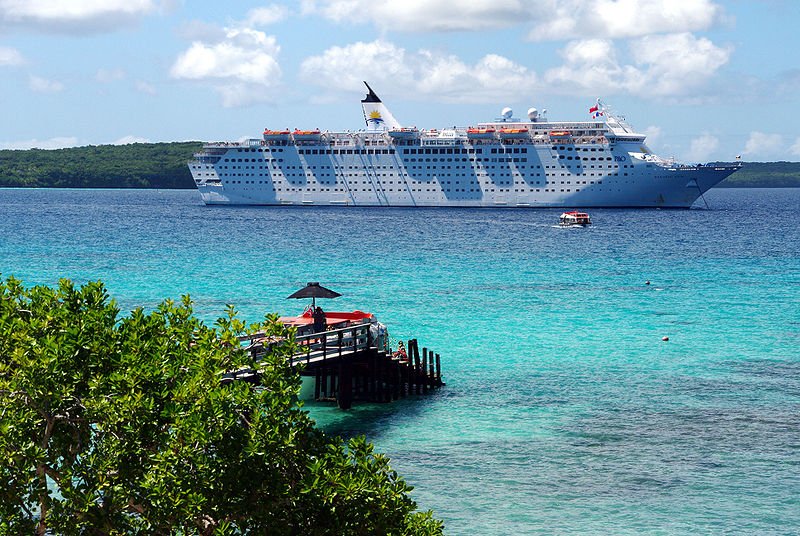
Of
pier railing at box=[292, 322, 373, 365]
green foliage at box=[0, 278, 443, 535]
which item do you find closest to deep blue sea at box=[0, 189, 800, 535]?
pier railing at box=[292, 322, 373, 365]

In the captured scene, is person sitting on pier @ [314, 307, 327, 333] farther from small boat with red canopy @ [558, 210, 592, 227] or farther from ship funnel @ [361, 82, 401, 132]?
ship funnel @ [361, 82, 401, 132]

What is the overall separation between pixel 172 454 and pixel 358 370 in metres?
14.9

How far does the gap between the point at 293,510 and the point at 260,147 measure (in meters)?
116

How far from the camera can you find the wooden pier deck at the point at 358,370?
24.0 m

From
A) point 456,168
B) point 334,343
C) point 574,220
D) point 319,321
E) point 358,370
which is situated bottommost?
point 358,370

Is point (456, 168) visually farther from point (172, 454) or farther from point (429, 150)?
point (172, 454)

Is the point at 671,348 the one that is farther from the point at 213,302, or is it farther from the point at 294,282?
the point at 294,282

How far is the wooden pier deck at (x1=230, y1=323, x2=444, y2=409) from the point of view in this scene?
24.0 m

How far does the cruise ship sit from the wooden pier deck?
288 ft

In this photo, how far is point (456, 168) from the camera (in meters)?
119

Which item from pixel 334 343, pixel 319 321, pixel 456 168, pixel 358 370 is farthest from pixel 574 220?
pixel 334 343

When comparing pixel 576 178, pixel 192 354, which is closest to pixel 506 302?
pixel 192 354

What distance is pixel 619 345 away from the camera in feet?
109

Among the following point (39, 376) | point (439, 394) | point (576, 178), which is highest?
point (576, 178)
